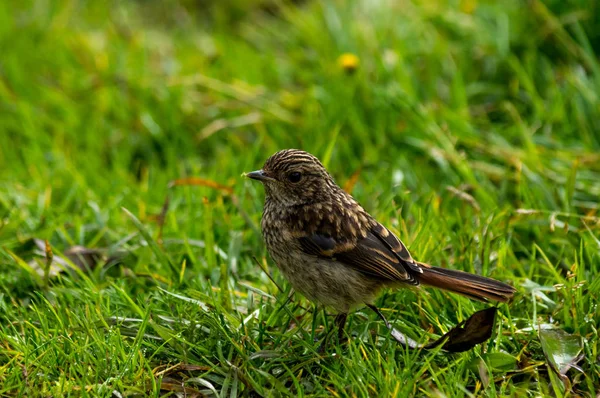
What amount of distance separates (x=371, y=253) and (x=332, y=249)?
0.19 metres

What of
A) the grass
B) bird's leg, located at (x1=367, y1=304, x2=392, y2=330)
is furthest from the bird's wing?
the grass

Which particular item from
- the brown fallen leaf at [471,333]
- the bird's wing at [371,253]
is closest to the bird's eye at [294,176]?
the bird's wing at [371,253]

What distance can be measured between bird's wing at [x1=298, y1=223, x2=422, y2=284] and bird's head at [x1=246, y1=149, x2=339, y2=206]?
A: 12.4 inches

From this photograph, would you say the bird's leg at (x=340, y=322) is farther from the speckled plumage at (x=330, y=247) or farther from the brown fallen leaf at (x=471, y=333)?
the brown fallen leaf at (x=471, y=333)

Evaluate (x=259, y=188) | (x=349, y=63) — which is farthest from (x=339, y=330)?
(x=349, y=63)

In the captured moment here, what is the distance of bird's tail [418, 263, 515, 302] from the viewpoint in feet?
13.0

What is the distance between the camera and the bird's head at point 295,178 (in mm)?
4492

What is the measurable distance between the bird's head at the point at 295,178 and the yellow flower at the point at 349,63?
2158mm

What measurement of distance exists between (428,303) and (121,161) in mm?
2926

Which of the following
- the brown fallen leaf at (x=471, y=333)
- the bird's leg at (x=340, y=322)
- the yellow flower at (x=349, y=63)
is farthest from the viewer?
the yellow flower at (x=349, y=63)

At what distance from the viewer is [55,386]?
3797 mm

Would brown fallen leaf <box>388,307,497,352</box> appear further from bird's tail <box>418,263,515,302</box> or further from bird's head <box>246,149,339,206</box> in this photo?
bird's head <box>246,149,339,206</box>

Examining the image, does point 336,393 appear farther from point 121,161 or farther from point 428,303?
point 121,161

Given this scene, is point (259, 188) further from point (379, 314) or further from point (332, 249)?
point (379, 314)
